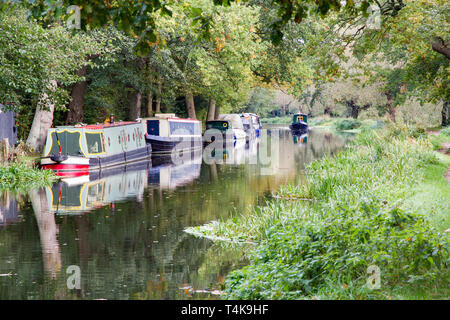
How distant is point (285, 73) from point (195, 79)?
250 inches

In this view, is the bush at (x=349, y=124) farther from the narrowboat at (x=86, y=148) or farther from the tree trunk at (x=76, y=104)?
the narrowboat at (x=86, y=148)

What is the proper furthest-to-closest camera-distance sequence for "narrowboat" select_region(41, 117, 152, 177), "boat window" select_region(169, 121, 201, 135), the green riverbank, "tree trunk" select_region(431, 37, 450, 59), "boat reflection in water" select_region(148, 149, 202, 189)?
1. "boat window" select_region(169, 121, 201, 135)
2. "narrowboat" select_region(41, 117, 152, 177)
3. "boat reflection in water" select_region(148, 149, 202, 189)
4. the green riverbank
5. "tree trunk" select_region(431, 37, 450, 59)

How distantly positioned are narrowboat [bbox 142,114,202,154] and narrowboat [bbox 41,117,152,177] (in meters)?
4.41

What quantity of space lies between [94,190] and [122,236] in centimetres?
694

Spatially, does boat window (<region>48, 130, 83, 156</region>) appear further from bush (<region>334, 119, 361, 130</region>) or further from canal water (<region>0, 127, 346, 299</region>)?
bush (<region>334, 119, 361, 130</region>)

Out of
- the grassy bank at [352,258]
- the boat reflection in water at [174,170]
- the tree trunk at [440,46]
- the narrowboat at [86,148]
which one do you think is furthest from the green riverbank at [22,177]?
the tree trunk at [440,46]

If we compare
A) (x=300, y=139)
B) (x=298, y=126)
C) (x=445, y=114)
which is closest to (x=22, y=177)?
(x=445, y=114)

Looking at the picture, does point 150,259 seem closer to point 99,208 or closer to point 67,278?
point 67,278

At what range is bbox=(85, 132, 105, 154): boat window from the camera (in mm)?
23414

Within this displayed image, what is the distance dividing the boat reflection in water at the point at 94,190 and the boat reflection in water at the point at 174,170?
50 centimetres

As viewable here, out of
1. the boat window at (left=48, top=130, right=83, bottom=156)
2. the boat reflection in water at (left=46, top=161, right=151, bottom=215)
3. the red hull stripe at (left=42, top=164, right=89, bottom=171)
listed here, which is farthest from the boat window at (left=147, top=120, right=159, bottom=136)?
the red hull stripe at (left=42, top=164, right=89, bottom=171)

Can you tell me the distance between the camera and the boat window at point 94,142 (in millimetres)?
23414

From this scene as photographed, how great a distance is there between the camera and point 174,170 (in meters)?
24.7

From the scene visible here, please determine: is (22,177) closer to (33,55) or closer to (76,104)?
(33,55)
